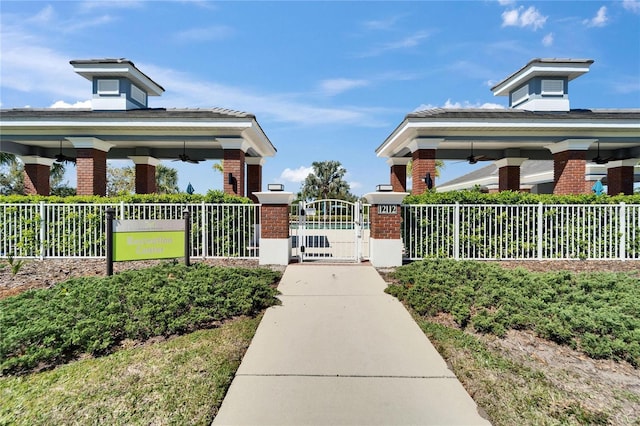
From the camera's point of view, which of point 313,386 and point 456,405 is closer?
point 456,405

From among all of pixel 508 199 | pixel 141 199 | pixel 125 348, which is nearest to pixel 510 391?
pixel 125 348

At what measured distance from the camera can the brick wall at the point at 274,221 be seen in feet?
30.5

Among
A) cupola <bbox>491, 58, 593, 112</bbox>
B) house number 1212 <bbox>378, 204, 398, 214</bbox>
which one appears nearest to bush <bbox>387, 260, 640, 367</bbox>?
house number 1212 <bbox>378, 204, 398, 214</bbox>

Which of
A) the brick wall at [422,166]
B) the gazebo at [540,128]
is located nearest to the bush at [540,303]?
the brick wall at [422,166]

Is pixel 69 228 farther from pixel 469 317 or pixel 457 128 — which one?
pixel 457 128

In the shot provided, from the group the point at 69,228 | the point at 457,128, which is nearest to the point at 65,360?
the point at 69,228

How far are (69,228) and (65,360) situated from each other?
7.59 meters

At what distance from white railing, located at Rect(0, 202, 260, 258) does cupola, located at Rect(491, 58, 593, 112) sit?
1418 centimetres

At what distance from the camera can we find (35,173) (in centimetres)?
1644

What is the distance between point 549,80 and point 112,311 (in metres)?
18.8

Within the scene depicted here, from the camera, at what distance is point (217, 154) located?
54.6ft

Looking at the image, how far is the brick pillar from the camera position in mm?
12922

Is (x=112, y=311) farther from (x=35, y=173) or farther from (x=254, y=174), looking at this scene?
(x=35, y=173)

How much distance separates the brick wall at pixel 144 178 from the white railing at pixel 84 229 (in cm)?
788
